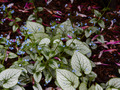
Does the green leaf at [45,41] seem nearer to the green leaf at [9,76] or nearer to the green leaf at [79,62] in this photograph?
the green leaf at [79,62]

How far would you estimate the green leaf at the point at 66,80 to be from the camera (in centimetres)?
187

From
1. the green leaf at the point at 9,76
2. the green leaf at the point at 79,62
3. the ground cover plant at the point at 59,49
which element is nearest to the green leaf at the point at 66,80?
the ground cover plant at the point at 59,49

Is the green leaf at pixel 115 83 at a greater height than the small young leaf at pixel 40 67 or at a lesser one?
lesser

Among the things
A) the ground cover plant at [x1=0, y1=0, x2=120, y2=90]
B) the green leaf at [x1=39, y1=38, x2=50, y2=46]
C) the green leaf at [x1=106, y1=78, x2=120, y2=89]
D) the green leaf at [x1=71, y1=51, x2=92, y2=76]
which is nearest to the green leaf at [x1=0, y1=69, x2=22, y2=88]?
the ground cover plant at [x1=0, y1=0, x2=120, y2=90]

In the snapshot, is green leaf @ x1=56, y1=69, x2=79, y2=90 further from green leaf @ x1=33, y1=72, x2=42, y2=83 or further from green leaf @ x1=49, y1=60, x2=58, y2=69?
green leaf @ x1=33, y1=72, x2=42, y2=83

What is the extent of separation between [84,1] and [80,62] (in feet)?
7.15

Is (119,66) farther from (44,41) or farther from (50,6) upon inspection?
(50,6)

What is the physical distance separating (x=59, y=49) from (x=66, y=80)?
0.50m

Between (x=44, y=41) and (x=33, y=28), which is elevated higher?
(x=33, y=28)

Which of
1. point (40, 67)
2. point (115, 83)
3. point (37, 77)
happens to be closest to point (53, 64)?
point (40, 67)

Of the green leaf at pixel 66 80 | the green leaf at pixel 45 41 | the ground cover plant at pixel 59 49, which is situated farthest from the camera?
the green leaf at pixel 45 41

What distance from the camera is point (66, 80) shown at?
1.92 m

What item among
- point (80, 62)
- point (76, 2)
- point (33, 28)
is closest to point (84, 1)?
point (76, 2)

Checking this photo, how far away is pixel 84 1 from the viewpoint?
12.4ft
